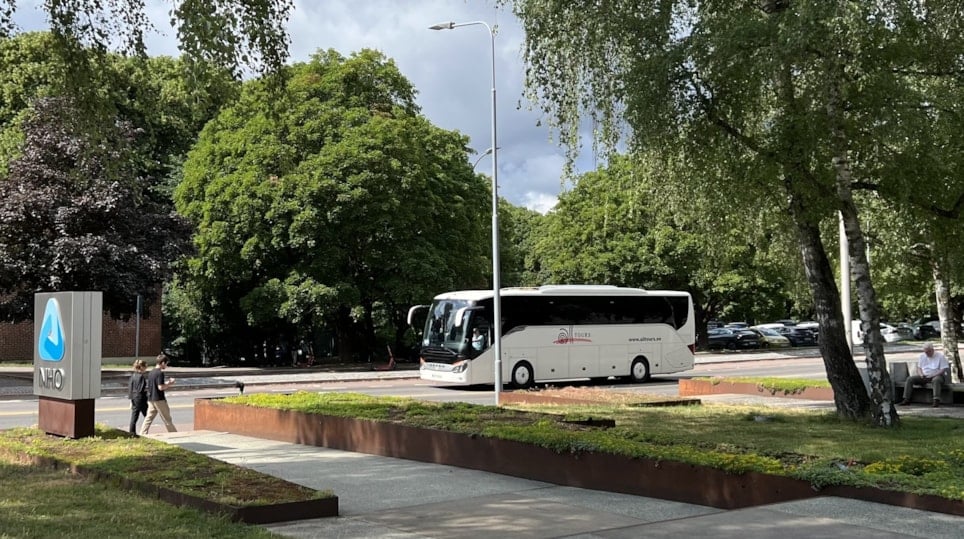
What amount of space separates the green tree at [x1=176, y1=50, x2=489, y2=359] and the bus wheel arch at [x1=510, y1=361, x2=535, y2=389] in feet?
29.7

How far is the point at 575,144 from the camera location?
15.2 metres

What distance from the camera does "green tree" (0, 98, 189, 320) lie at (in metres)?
29.1

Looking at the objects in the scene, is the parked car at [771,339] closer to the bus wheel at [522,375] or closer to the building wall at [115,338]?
the bus wheel at [522,375]

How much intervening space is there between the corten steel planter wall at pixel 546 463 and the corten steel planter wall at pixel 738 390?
12420mm

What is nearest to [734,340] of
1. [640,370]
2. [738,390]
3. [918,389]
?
[640,370]

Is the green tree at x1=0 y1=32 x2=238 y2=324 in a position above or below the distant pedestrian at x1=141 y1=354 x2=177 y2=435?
above

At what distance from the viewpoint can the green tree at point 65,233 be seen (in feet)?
95.4

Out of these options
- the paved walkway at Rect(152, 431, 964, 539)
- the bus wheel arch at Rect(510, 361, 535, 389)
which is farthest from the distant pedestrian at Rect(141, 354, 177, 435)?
the bus wheel arch at Rect(510, 361, 535, 389)

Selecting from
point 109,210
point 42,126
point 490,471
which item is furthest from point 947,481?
point 42,126

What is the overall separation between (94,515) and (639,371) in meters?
25.8

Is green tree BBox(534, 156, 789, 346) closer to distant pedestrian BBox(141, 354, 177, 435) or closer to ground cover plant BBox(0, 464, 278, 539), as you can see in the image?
distant pedestrian BBox(141, 354, 177, 435)

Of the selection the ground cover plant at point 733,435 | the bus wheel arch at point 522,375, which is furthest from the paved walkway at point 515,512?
the bus wheel arch at point 522,375

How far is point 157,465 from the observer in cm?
1019

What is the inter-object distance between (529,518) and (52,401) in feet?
27.1
